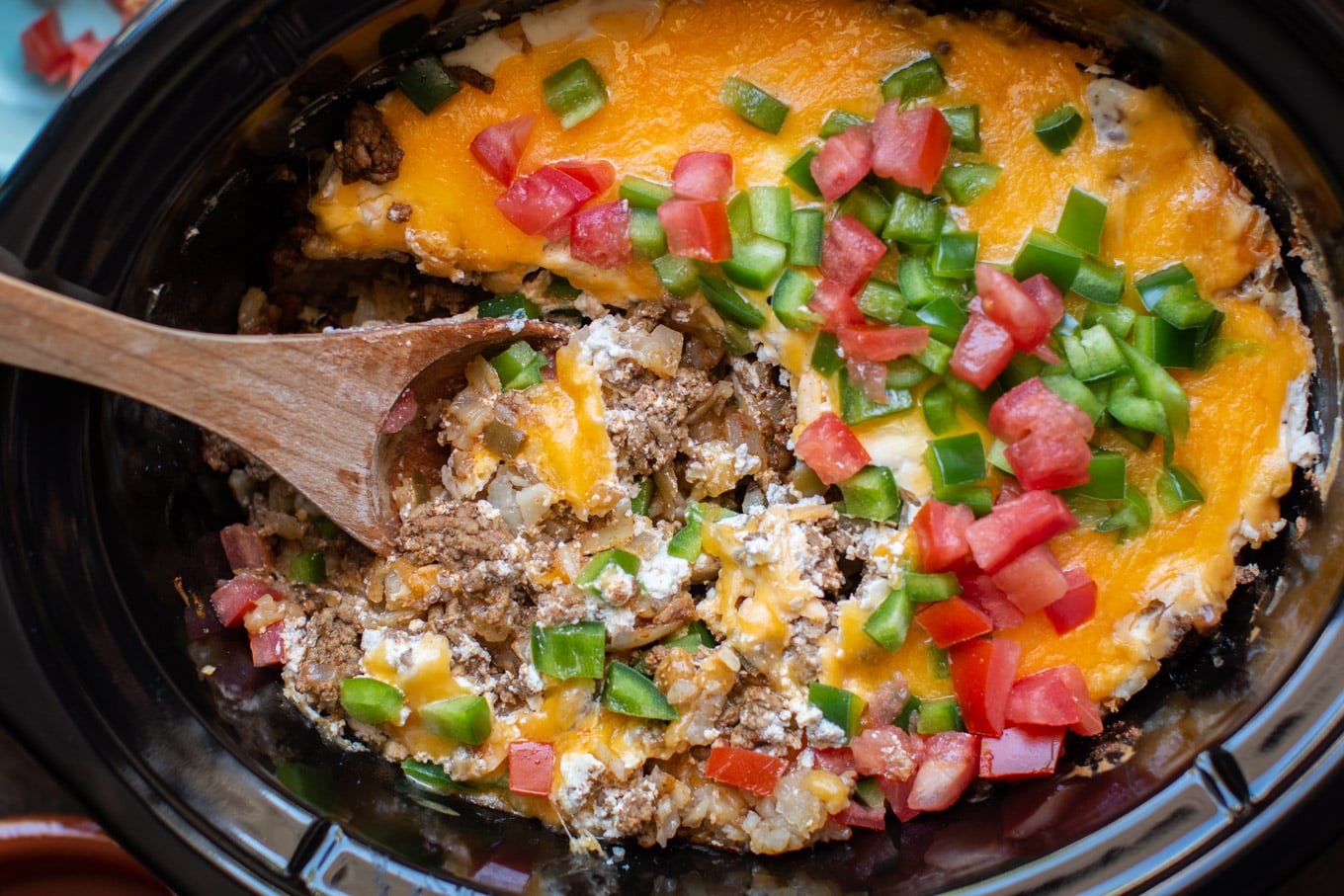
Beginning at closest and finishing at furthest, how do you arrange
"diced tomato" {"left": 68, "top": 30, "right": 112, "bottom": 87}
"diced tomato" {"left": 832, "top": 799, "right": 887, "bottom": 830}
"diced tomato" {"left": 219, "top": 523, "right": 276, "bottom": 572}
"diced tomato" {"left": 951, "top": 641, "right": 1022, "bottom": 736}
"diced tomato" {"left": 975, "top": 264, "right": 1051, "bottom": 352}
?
"diced tomato" {"left": 975, "top": 264, "right": 1051, "bottom": 352} → "diced tomato" {"left": 951, "top": 641, "right": 1022, "bottom": 736} → "diced tomato" {"left": 832, "top": 799, "right": 887, "bottom": 830} → "diced tomato" {"left": 219, "top": 523, "right": 276, "bottom": 572} → "diced tomato" {"left": 68, "top": 30, "right": 112, "bottom": 87}

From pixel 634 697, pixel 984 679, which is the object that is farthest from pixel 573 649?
pixel 984 679

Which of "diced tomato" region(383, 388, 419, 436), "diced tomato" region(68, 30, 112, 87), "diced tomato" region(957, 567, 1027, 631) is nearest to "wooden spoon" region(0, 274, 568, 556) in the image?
"diced tomato" region(383, 388, 419, 436)

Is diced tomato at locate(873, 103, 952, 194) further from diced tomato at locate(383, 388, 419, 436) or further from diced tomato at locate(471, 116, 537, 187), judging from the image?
diced tomato at locate(383, 388, 419, 436)

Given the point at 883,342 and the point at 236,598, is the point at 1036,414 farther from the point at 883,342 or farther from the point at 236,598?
the point at 236,598

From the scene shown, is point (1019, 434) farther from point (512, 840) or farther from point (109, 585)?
point (109, 585)

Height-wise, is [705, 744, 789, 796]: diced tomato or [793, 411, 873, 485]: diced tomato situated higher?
[793, 411, 873, 485]: diced tomato

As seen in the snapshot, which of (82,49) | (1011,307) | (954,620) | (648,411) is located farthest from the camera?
(82,49)

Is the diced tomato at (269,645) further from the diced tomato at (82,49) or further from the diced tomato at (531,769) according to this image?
the diced tomato at (82,49)
